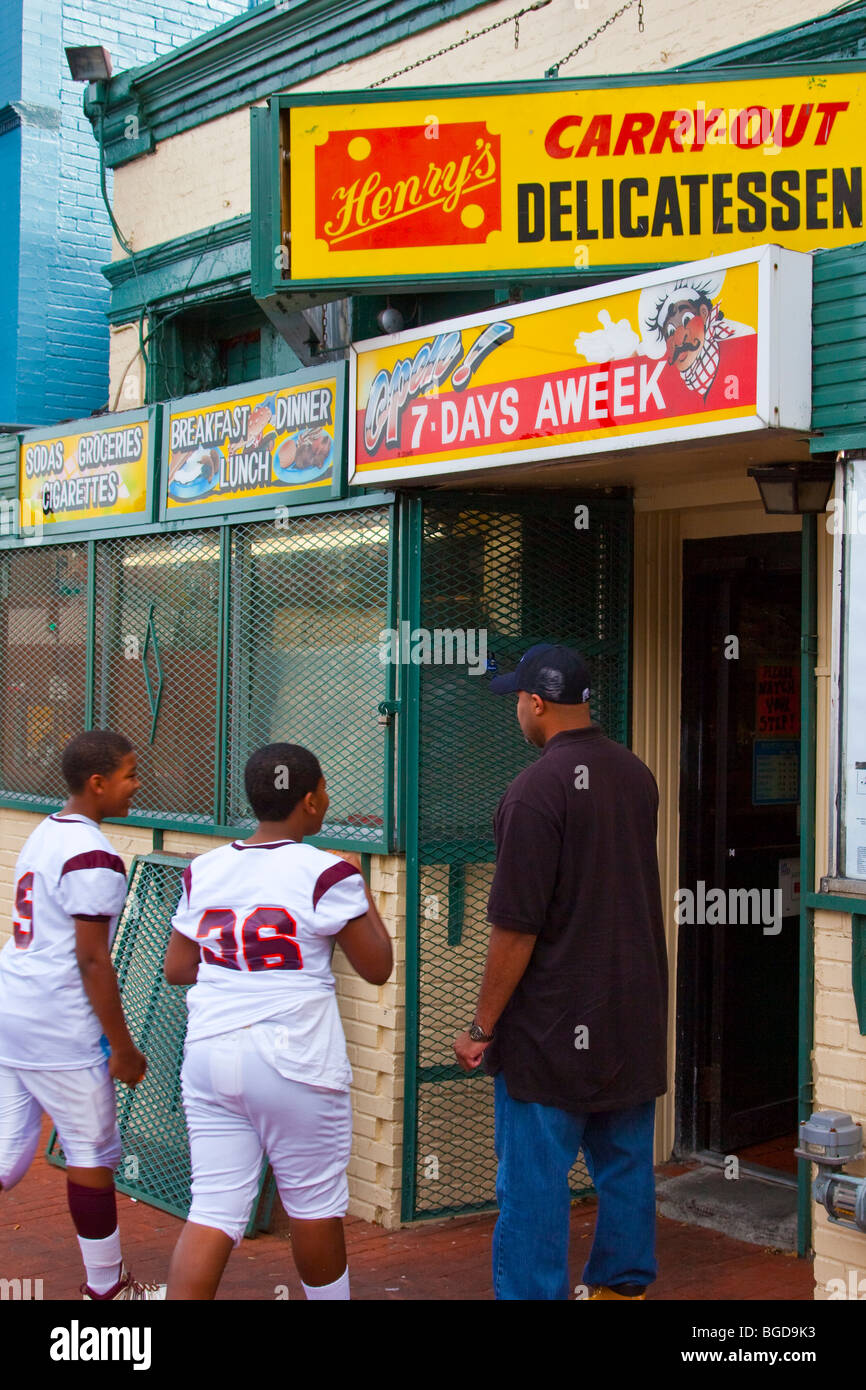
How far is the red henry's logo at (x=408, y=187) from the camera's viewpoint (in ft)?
18.0

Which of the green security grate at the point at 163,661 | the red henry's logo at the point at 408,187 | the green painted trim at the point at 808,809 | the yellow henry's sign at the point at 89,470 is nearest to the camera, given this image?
the green painted trim at the point at 808,809

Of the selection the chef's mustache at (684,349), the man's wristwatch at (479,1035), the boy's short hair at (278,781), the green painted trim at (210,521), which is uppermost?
the chef's mustache at (684,349)

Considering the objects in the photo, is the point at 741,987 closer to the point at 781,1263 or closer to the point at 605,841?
the point at 781,1263

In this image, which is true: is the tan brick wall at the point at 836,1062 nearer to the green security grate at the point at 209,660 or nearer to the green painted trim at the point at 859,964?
the green painted trim at the point at 859,964

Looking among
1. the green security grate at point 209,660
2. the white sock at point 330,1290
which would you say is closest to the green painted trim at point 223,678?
the green security grate at point 209,660

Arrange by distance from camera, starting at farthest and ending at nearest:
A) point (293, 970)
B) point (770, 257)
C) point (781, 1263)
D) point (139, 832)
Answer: point (139, 832) < point (781, 1263) < point (770, 257) < point (293, 970)

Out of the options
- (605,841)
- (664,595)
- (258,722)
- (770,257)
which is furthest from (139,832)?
(770,257)

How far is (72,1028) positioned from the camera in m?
4.42

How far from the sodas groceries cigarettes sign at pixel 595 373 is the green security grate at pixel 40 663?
2.87 m

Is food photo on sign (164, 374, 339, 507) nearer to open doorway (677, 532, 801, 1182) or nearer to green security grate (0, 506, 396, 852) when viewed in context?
green security grate (0, 506, 396, 852)

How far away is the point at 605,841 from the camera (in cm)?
394

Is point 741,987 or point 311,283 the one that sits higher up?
point 311,283

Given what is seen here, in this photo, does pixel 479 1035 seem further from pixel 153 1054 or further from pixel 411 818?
pixel 153 1054
